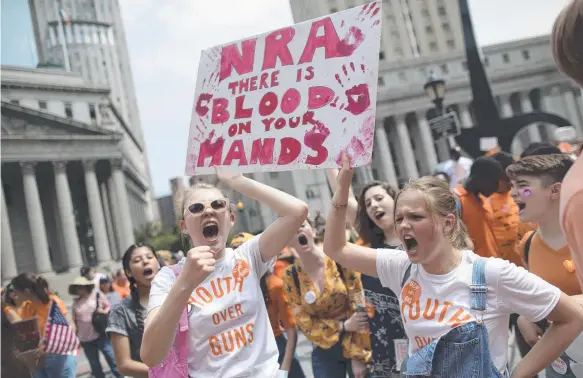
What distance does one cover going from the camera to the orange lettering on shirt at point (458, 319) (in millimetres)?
2129

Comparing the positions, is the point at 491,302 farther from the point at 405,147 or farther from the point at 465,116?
the point at 465,116

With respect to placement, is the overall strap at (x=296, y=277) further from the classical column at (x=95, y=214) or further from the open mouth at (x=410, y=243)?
the classical column at (x=95, y=214)

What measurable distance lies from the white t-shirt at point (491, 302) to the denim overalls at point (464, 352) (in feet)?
0.10

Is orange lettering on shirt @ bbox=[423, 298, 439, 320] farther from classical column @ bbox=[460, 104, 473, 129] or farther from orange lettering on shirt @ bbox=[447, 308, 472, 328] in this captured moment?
classical column @ bbox=[460, 104, 473, 129]

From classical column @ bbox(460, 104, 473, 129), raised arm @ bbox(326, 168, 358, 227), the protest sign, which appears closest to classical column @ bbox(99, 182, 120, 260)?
classical column @ bbox(460, 104, 473, 129)

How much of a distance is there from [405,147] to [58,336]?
61992 millimetres

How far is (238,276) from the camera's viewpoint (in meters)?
2.52

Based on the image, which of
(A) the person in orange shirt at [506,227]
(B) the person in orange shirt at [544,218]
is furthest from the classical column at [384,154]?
(B) the person in orange shirt at [544,218]

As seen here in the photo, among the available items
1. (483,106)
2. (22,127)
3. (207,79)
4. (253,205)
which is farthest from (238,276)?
(253,205)

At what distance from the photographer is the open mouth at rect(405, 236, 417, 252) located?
2.29m

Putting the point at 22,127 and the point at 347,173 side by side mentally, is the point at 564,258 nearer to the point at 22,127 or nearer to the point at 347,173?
the point at 347,173

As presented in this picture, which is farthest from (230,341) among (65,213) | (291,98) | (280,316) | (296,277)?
(65,213)

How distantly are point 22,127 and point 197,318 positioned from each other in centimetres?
4252

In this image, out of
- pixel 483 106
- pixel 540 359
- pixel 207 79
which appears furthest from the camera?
pixel 483 106
